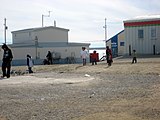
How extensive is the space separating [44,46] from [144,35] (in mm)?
17898

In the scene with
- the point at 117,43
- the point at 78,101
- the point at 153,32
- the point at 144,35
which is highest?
the point at 153,32

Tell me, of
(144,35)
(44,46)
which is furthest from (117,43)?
(144,35)

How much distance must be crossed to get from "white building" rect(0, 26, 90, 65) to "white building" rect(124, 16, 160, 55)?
1450 cm

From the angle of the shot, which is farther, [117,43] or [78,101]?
[117,43]

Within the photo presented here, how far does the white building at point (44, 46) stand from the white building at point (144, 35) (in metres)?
14.5

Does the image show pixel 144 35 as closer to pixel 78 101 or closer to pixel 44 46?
pixel 44 46

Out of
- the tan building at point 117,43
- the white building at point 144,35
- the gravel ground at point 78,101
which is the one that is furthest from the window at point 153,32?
the gravel ground at point 78,101

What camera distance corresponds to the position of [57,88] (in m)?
13.7

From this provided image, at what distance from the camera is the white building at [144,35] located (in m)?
33.9

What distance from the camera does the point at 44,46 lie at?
48.2 m

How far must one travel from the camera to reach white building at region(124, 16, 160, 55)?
3388 cm

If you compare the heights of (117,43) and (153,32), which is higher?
(153,32)

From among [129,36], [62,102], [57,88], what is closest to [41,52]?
[129,36]

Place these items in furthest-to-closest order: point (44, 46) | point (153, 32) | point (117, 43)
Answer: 1. point (117, 43)
2. point (44, 46)
3. point (153, 32)
